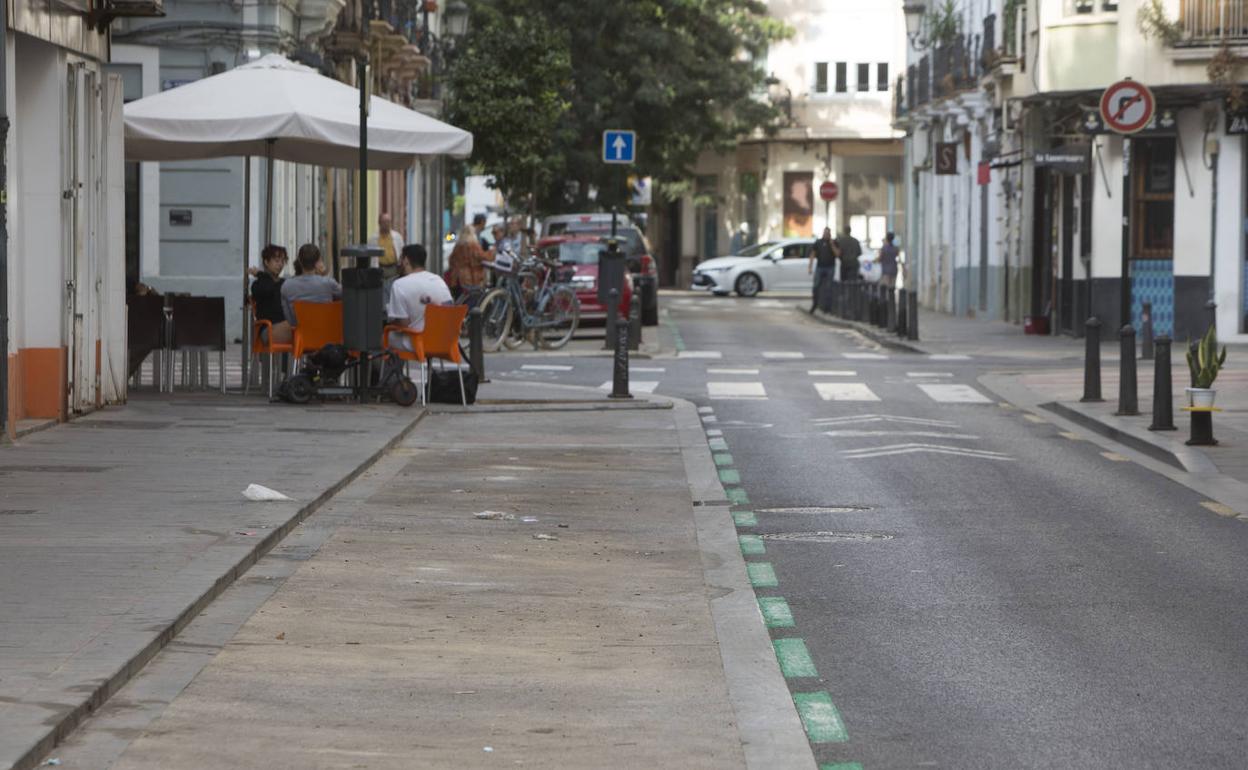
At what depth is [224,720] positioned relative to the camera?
23.7 feet

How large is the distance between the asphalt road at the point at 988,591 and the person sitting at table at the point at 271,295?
386 cm

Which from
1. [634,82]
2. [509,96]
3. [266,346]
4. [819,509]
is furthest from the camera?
[634,82]

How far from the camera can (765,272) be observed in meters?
62.8

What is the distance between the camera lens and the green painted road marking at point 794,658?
8.25 metres

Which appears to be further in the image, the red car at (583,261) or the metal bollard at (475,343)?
the red car at (583,261)

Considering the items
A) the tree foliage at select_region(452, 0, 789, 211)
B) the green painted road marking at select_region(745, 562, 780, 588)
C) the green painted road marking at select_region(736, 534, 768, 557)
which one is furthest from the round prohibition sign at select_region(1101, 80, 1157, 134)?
the tree foliage at select_region(452, 0, 789, 211)

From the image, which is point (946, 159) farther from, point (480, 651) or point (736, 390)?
point (480, 651)

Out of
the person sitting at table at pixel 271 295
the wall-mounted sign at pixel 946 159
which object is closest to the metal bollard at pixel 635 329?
the person sitting at table at pixel 271 295

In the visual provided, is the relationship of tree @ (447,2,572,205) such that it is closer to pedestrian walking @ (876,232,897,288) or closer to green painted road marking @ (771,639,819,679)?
pedestrian walking @ (876,232,897,288)

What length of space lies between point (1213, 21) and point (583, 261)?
9.62 metres

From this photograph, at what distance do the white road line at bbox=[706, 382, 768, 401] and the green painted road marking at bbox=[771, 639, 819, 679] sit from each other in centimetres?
1439

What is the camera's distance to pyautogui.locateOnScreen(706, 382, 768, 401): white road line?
23672 millimetres

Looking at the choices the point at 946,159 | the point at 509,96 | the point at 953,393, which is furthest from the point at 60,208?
the point at 946,159

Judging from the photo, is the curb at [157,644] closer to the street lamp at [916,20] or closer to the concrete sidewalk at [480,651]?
the concrete sidewalk at [480,651]
